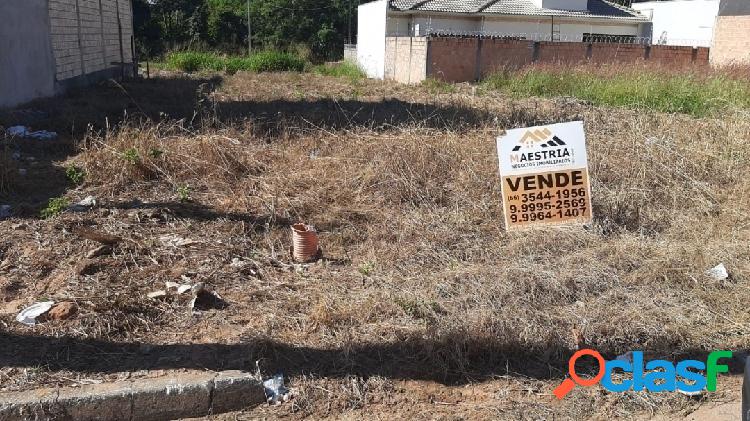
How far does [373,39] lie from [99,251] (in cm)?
2385

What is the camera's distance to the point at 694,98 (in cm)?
1211

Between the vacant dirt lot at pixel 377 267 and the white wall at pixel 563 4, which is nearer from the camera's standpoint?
the vacant dirt lot at pixel 377 267

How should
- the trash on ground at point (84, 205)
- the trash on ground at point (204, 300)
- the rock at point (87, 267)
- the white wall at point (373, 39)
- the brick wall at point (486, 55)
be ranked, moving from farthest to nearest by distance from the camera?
the white wall at point (373, 39)
the brick wall at point (486, 55)
the trash on ground at point (84, 205)
the rock at point (87, 267)
the trash on ground at point (204, 300)

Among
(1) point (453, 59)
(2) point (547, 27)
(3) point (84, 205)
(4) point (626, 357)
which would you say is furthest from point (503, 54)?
(4) point (626, 357)

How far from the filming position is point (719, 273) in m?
4.58

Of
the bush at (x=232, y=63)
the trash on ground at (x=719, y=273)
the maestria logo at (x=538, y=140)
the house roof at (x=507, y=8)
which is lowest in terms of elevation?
the trash on ground at (x=719, y=273)

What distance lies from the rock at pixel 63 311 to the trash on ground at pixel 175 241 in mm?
1153

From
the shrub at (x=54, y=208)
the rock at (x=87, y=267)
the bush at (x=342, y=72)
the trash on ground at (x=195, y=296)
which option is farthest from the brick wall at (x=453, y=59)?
the trash on ground at (x=195, y=296)

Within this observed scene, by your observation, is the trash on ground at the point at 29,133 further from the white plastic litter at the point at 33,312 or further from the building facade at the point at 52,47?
the white plastic litter at the point at 33,312

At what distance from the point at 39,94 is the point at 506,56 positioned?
14.7 m

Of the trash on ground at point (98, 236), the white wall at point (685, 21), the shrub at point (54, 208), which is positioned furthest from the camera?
the white wall at point (685, 21)

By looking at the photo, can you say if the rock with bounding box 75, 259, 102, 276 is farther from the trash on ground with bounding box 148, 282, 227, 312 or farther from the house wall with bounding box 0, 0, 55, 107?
the house wall with bounding box 0, 0, 55, 107

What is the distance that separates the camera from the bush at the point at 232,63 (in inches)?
920

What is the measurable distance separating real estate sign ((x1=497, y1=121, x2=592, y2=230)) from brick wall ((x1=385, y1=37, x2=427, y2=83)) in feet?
51.7
